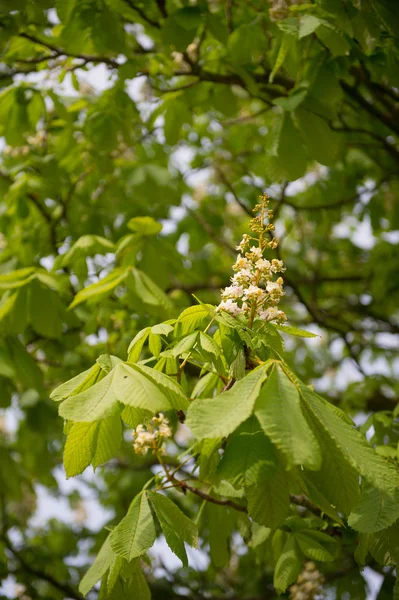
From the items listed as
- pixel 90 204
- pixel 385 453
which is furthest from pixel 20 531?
pixel 385 453

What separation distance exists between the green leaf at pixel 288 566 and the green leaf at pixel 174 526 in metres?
0.45

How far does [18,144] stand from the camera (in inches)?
113

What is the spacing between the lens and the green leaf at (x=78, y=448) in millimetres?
1241

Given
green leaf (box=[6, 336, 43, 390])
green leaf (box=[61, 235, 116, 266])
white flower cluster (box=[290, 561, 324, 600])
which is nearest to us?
white flower cluster (box=[290, 561, 324, 600])

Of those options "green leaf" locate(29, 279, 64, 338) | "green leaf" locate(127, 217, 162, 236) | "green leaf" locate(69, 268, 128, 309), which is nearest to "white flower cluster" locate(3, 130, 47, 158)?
"green leaf" locate(127, 217, 162, 236)

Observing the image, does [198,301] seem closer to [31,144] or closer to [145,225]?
[145,225]

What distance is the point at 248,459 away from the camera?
1069 millimetres

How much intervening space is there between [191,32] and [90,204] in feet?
4.89

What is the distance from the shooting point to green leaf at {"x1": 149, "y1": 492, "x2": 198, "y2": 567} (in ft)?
4.52

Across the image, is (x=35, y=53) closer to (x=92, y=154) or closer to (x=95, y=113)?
(x=95, y=113)

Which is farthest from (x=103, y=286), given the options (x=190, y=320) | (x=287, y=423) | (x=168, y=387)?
(x=287, y=423)

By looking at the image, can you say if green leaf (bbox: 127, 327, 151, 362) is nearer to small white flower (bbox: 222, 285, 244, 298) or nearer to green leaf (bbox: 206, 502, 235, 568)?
small white flower (bbox: 222, 285, 244, 298)

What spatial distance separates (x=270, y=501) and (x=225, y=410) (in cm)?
29

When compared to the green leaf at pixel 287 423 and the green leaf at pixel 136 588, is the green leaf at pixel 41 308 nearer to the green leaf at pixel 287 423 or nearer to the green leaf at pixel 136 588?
the green leaf at pixel 136 588
